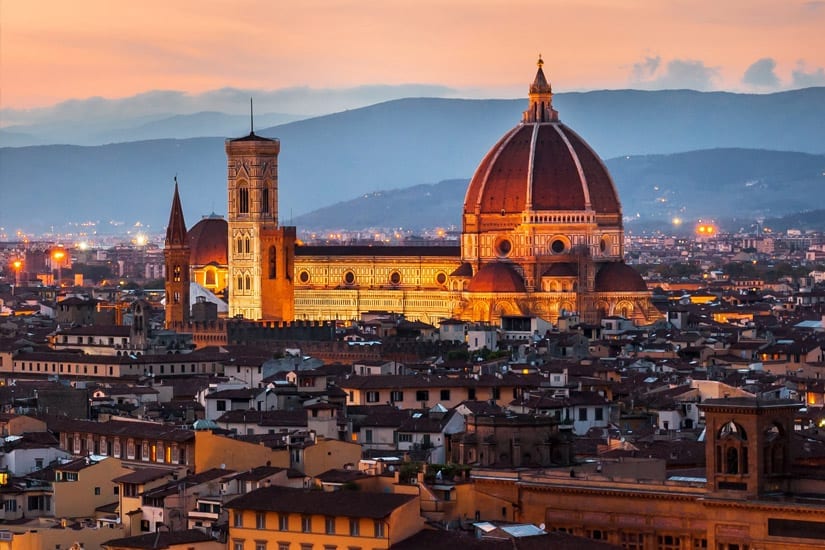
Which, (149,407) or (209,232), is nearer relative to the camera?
(149,407)

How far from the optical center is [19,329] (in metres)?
127

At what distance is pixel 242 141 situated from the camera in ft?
523

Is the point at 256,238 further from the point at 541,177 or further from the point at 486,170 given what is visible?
the point at 541,177

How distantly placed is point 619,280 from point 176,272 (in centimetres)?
2539

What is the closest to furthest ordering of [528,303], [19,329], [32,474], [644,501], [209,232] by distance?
[644,501] → [32,474] → [19,329] → [528,303] → [209,232]

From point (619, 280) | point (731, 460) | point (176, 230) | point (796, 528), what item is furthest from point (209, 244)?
point (796, 528)

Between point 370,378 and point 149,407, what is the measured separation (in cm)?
596

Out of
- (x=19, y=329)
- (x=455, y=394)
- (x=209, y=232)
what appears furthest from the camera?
(x=209, y=232)

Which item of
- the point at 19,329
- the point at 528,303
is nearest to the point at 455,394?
the point at 19,329

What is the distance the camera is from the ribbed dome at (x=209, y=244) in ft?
577

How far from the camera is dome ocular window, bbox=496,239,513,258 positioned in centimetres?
15862

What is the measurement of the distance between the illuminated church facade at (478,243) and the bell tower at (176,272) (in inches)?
485

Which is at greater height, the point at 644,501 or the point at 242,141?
the point at 242,141

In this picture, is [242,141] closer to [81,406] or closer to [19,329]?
[19,329]
